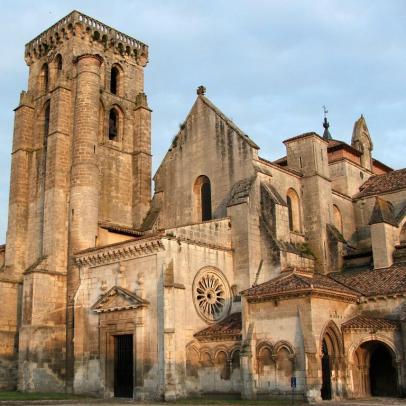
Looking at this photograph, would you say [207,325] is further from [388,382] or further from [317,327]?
[388,382]

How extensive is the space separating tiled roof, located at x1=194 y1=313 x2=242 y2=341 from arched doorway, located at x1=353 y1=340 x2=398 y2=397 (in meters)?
5.58

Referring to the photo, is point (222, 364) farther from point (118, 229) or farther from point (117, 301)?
point (118, 229)

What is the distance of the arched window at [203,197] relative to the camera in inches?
1442

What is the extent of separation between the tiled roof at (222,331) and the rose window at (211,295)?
0.83 m

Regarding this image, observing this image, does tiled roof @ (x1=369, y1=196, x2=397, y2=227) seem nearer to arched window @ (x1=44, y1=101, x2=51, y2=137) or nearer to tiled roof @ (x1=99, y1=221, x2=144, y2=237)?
tiled roof @ (x1=99, y1=221, x2=144, y2=237)

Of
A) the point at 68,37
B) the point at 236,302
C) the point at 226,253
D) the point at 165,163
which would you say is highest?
the point at 68,37

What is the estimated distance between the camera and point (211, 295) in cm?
3100

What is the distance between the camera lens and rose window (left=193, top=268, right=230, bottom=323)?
99.1ft

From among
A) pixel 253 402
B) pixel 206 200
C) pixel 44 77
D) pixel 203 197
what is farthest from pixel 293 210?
pixel 44 77

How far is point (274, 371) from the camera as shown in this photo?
26.0m

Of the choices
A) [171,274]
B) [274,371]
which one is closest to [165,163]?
[171,274]

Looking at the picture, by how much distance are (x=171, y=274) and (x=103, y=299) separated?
185 inches

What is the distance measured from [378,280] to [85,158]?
60.0ft

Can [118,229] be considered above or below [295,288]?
above
